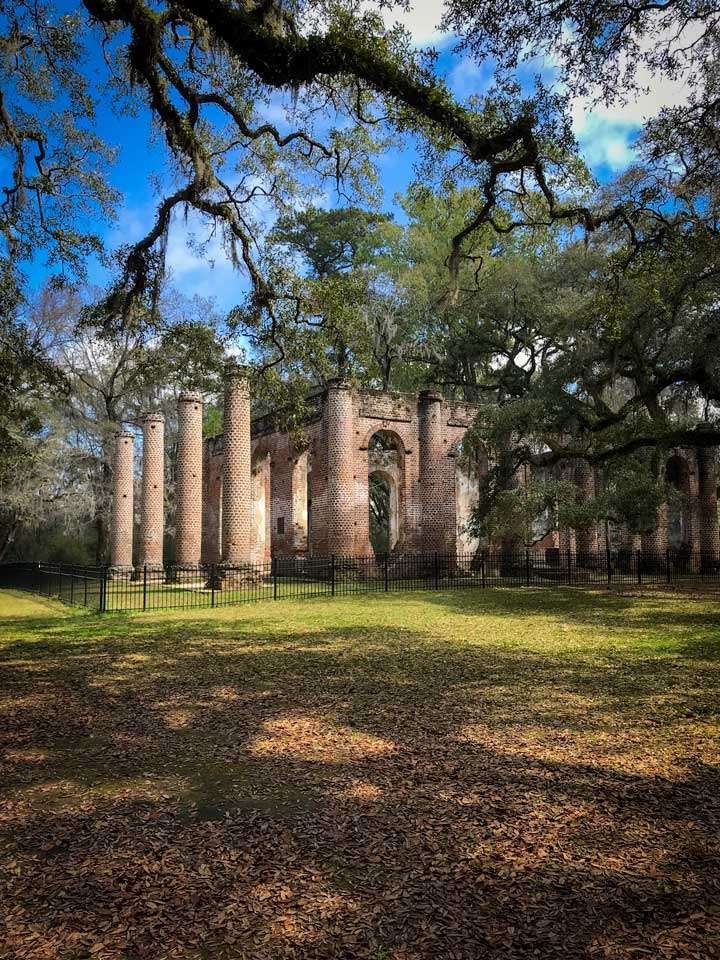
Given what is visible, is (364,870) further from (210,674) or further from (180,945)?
(210,674)

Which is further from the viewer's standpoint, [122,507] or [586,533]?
[122,507]

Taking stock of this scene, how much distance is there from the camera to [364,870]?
Result: 3078 mm

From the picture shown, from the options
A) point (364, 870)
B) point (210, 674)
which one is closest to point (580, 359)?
point (210, 674)

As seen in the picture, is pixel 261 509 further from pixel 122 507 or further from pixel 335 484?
pixel 335 484

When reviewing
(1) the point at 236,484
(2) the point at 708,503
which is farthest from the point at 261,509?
(2) the point at 708,503

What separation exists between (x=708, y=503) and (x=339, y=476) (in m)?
16.8

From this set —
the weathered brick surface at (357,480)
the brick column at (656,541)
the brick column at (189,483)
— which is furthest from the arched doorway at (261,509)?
the brick column at (656,541)

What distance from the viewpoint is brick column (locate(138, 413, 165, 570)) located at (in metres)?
25.8

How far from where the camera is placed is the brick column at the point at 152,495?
25.8m

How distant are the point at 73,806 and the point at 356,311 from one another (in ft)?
30.4

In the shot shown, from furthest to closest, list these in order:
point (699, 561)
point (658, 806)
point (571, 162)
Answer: point (699, 561)
point (571, 162)
point (658, 806)

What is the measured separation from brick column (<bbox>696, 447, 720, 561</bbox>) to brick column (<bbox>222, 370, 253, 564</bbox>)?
18.7 m

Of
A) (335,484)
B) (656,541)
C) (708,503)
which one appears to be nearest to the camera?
(335,484)

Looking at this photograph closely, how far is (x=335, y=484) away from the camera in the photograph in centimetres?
2256
